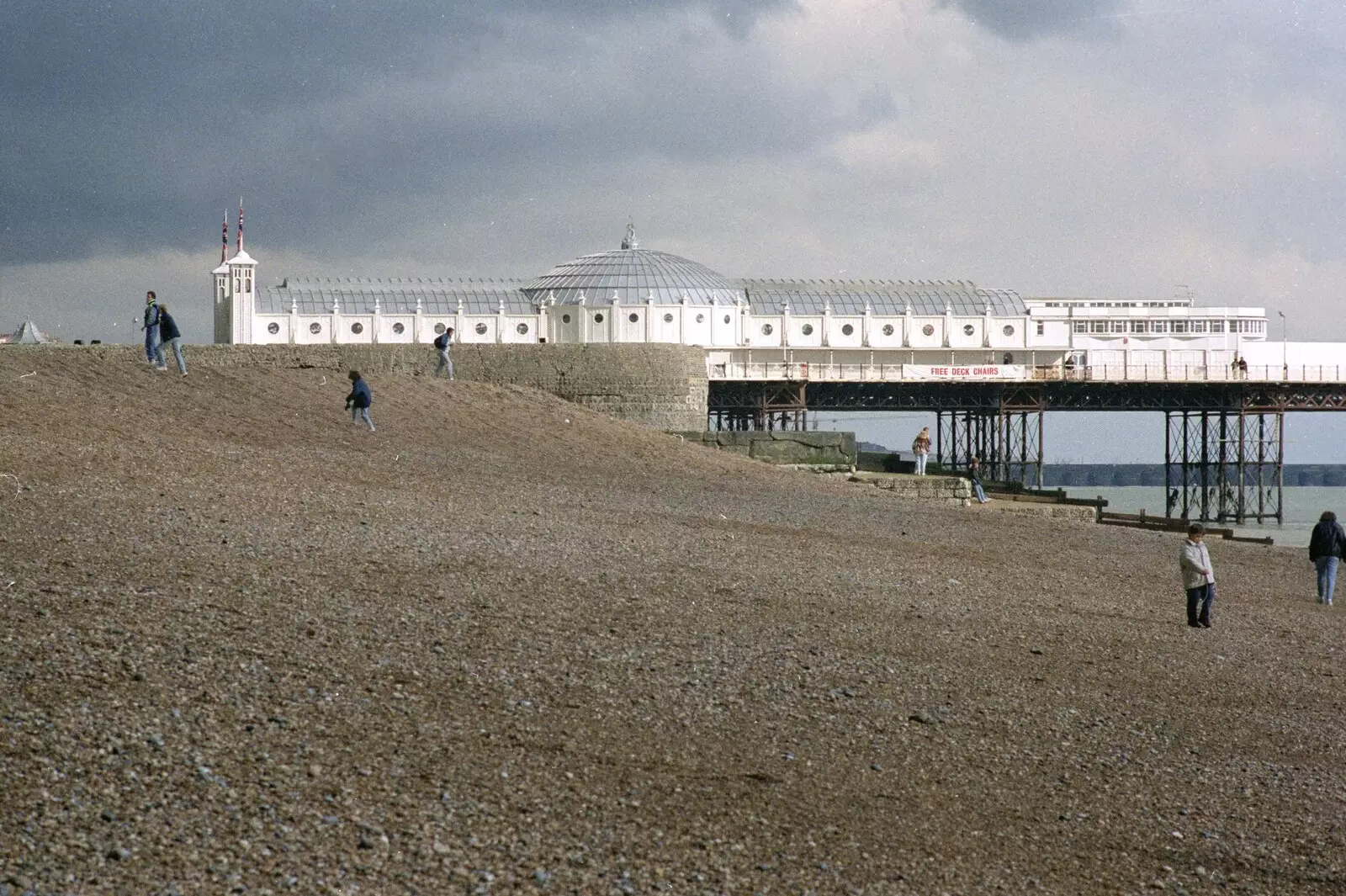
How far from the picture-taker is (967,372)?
62469 mm

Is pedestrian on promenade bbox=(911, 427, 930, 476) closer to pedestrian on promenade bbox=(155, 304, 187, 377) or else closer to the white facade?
pedestrian on promenade bbox=(155, 304, 187, 377)

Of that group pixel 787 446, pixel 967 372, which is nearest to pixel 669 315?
pixel 967 372

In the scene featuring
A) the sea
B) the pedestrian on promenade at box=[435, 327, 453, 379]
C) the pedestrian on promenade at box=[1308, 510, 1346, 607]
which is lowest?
the sea

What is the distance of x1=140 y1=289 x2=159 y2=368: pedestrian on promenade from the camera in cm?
2208

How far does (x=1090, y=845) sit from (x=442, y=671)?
2.96m

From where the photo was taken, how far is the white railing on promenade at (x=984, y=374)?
5984 centimetres

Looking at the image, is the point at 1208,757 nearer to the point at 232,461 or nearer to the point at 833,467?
the point at 232,461

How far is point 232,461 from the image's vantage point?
51.6ft

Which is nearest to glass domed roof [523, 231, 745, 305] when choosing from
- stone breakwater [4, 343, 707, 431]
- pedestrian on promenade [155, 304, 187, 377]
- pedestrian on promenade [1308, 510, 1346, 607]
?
stone breakwater [4, 343, 707, 431]

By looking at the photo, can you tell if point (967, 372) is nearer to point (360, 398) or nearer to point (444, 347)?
point (444, 347)

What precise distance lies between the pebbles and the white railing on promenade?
45144mm

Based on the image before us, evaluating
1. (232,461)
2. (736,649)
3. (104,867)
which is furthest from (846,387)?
(104,867)

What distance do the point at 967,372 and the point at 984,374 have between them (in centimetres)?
63

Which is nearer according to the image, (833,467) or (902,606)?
(902,606)
